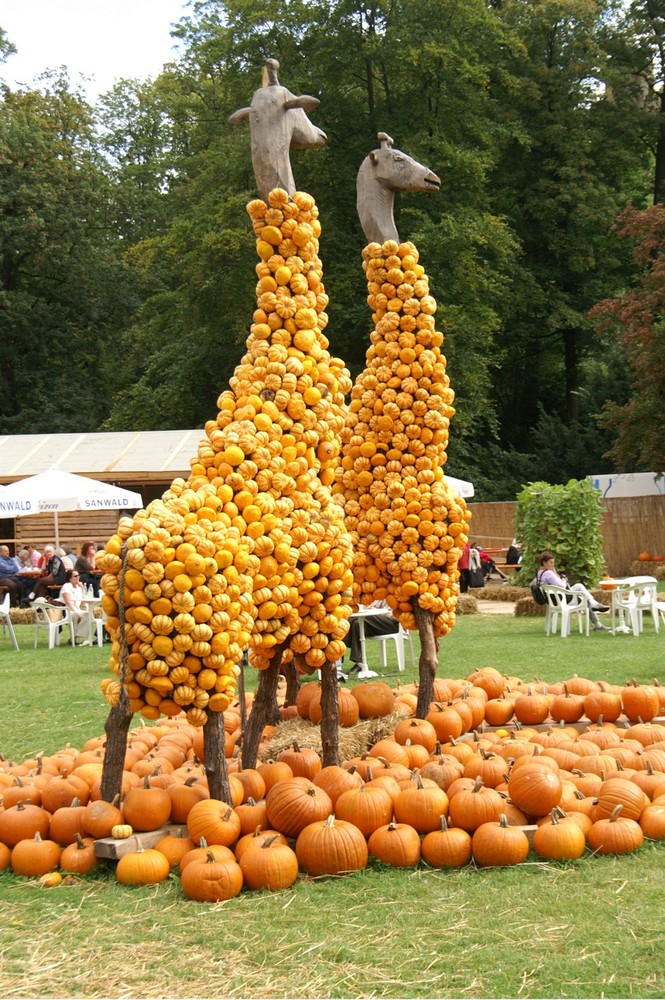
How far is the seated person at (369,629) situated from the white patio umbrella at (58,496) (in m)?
6.17

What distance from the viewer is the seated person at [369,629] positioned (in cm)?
1140

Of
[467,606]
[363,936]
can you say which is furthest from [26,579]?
[363,936]

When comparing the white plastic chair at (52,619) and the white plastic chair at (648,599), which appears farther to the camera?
the white plastic chair at (52,619)

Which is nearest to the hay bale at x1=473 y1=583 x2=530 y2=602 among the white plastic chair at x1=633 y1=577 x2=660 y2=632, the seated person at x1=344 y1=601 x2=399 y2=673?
the white plastic chair at x1=633 y1=577 x2=660 y2=632

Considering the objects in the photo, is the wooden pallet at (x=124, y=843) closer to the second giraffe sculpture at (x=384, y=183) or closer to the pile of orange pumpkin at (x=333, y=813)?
the pile of orange pumpkin at (x=333, y=813)

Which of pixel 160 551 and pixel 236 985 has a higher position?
pixel 160 551

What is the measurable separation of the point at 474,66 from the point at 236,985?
28269 millimetres

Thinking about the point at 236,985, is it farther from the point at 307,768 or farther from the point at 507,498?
the point at 507,498

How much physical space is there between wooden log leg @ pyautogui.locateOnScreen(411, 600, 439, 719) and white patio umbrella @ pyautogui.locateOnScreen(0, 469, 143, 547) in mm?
10245

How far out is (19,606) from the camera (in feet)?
67.0

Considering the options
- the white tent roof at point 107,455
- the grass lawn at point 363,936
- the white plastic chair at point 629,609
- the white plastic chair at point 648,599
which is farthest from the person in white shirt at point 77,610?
the grass lawn at point 363,936

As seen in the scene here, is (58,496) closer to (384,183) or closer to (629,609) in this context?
(629,609)

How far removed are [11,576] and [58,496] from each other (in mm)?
3799

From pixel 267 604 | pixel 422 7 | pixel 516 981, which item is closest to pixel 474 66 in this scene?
pixel 422 7
